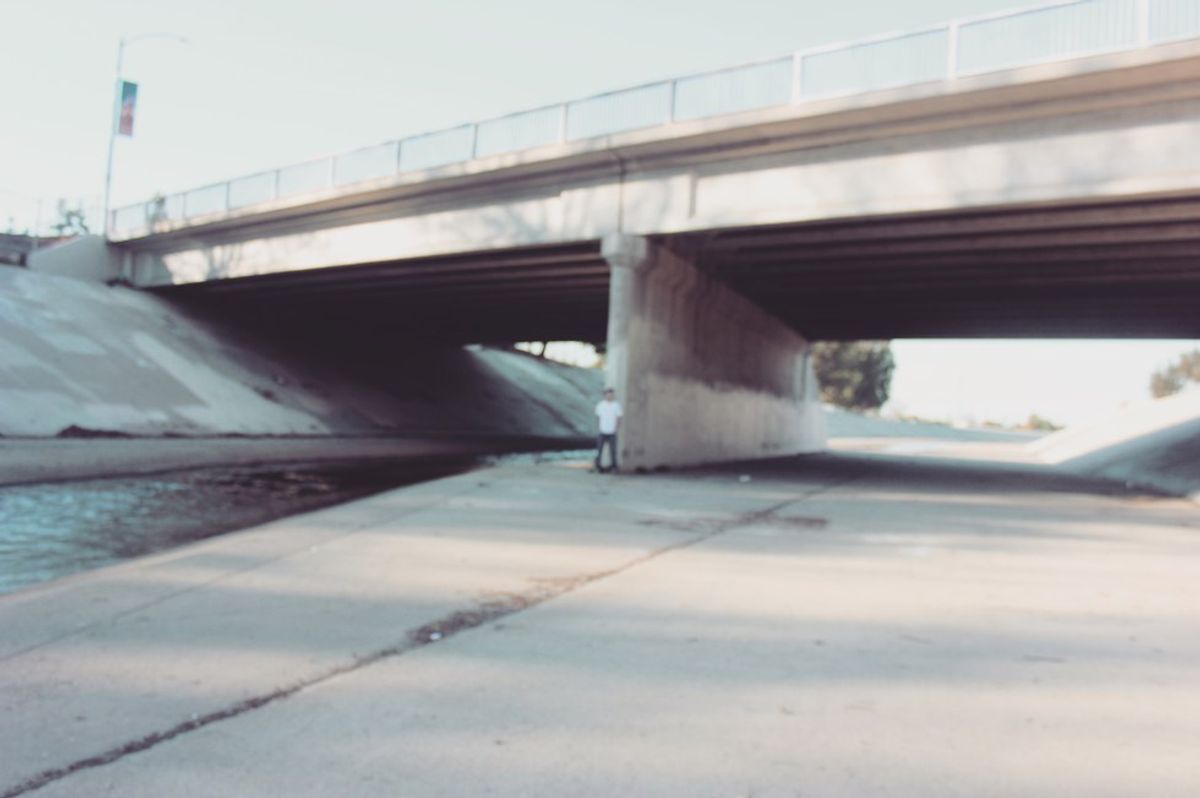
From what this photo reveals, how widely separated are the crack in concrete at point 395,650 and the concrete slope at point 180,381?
18085 millimetres

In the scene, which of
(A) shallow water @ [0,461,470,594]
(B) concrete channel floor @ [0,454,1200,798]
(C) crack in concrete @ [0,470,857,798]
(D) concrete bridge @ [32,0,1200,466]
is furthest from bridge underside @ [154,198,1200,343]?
(C) crack in concrete @ [0,470,857,798]

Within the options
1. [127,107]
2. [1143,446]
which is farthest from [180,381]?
[1143,446]

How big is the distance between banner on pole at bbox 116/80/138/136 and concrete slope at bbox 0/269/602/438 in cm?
705

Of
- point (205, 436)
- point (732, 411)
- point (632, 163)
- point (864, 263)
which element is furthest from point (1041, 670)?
point (205, 436)

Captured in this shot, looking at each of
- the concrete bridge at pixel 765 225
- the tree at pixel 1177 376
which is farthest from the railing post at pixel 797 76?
the tree at pixel 1177 376

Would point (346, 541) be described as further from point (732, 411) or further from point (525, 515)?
point (732, 411)

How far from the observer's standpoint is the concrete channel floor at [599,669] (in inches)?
124

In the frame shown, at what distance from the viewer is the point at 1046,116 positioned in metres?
13.0

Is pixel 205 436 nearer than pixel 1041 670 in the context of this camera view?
No

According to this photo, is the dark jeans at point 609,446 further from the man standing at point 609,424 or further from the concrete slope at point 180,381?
the concrete slope at point 180,381

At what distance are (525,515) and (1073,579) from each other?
5876mm

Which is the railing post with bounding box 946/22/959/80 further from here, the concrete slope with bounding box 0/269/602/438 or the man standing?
the concrete slope with bounding box 0/269/602/438

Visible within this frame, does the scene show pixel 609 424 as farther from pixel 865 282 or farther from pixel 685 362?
pixel 865 282

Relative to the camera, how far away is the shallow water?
7898 mm
